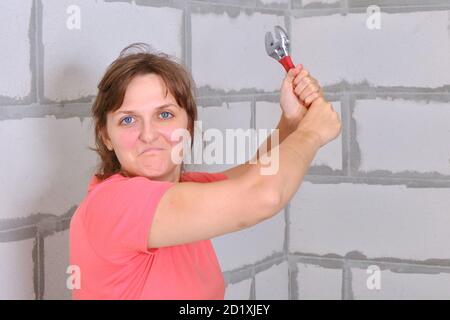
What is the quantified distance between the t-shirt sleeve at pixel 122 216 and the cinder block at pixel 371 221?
1.31 metres

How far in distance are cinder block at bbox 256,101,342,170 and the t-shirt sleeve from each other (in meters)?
1.18

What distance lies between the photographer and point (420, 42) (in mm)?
2287

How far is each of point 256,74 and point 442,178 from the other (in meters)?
0.67

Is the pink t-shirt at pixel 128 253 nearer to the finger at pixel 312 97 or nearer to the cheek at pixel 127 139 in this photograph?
the cheek at pixel 127 139

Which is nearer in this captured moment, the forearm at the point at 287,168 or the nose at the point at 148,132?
the forearm at the point at 287,168

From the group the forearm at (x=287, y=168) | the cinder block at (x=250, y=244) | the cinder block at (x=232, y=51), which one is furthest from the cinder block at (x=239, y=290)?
the forearm at (x=287, y=168)

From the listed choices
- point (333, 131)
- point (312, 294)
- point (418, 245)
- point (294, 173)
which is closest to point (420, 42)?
point (418, 245)

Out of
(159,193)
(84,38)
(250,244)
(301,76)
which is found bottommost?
(250,244)

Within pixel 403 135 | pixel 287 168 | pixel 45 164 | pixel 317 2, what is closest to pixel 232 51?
pixel 317 2

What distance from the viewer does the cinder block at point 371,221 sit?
2.32 meters

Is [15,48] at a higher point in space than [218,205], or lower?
higher

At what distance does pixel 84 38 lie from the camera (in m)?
1.66

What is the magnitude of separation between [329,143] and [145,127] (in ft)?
3.98

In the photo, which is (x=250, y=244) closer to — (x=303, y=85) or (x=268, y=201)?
(x=303, y=85)
